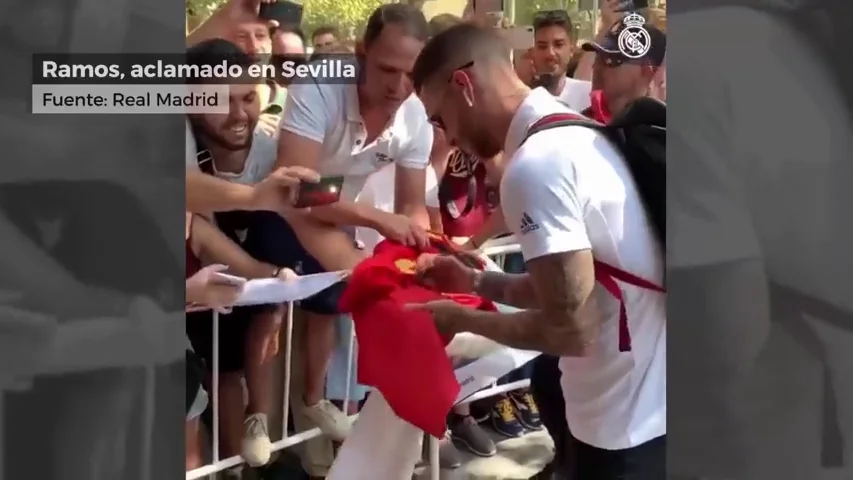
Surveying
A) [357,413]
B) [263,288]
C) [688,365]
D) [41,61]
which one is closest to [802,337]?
[688,365]

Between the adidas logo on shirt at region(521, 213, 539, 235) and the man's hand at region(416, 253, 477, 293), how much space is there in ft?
0.42

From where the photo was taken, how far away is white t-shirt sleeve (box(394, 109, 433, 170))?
1775 mm

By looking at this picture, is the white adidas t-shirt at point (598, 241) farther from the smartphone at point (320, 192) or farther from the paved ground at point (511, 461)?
the smartphone at point (320, 192)

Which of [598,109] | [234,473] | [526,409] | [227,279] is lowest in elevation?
[234,473]

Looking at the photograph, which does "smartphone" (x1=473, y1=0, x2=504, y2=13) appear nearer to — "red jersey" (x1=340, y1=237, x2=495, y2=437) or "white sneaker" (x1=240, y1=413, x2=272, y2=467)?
"red jersey" (x1=340, y1=237, x2=495, y2=437)

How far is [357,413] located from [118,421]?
18.6 inches

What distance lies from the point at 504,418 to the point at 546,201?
A: 1.44ft

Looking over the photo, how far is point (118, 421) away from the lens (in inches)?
72.1

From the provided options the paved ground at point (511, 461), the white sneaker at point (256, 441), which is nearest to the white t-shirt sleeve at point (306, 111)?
the white sneaker at point (256, 441)

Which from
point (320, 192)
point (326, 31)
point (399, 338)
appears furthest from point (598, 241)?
point (326, 31)

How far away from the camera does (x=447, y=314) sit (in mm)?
1783

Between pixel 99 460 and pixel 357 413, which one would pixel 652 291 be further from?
pixel 99 460

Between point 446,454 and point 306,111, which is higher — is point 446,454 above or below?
below

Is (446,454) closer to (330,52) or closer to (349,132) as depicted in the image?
(349,132)
